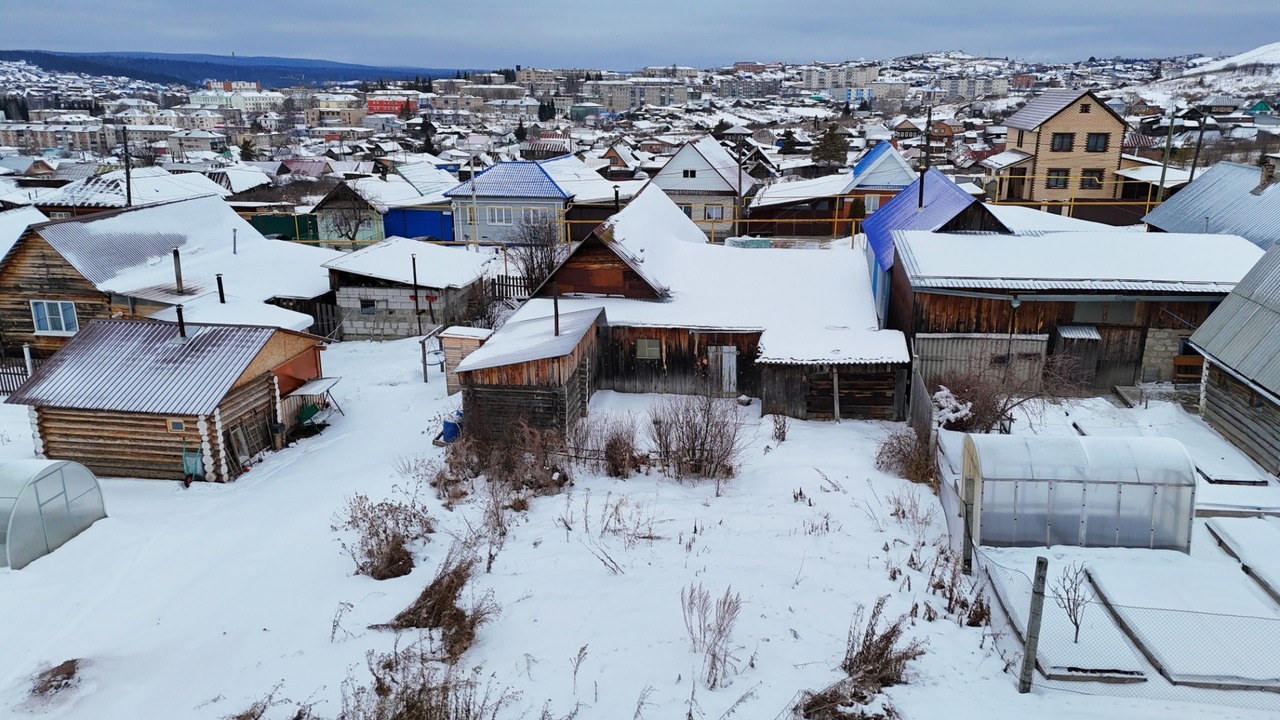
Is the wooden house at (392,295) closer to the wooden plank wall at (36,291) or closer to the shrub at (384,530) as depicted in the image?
the wooden plank wall at (36,291)

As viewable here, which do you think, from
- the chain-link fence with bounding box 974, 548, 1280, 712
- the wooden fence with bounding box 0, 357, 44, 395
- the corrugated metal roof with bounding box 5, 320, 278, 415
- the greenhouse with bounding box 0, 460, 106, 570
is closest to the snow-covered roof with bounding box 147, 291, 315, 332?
the wooden fence with bounding box 0, 357, 44, 395

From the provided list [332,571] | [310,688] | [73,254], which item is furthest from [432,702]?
[73,254]

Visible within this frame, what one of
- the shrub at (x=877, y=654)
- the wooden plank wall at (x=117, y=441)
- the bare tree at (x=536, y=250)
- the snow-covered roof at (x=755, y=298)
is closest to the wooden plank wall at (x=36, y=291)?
the wooden plank wall at (x=117, y=441)

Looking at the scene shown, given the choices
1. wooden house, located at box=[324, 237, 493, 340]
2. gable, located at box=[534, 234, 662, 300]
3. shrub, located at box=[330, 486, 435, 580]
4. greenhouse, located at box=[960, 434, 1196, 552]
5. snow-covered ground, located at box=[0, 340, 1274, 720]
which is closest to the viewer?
snow-covered ground, located at box=[0, 340, 1274, 720]

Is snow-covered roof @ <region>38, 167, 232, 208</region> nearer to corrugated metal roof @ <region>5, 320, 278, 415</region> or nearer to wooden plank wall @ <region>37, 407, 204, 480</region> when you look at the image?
corrugated metal roof @ <region>5, 320, 278, 415</region>

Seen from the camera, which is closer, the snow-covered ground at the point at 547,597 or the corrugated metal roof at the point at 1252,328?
the snow-covered ground at the point at 547,597

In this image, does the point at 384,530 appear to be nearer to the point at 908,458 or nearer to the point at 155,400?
the point at 155,400

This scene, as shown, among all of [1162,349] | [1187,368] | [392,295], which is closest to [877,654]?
[1162,349]
